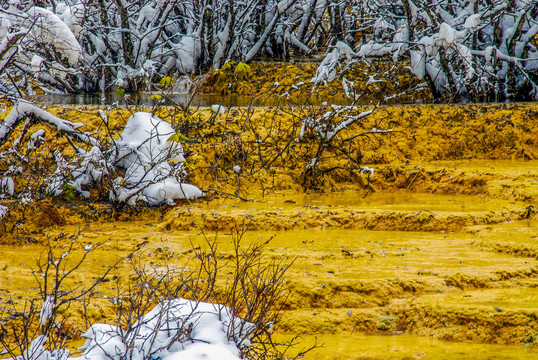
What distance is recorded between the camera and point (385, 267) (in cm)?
489

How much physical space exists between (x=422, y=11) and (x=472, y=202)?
5.86m

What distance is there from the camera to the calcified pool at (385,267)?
12.8ft

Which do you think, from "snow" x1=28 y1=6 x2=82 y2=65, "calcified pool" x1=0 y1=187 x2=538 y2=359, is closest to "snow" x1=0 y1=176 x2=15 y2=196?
"calcified pool" x1=0 y1=187 x2=538 y2=359

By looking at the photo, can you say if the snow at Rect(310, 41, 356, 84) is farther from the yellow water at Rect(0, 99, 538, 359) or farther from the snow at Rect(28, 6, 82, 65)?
the snow at Rect(28, 6, 82, 65)

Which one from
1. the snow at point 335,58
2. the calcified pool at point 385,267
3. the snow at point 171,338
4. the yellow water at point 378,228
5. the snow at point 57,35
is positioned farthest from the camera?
the snow at point 335,58

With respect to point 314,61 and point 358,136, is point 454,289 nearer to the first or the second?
point 358,136

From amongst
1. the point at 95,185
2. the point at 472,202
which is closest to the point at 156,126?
the point at 95,185

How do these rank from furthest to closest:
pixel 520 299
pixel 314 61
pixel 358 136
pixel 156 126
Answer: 1. pixel 314 61
2. pixel 358 136
3. pixel 156 126
4. pixel 520 299

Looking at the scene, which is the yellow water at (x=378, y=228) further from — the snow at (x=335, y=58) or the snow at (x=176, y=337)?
the snow at (x=335, y=58)

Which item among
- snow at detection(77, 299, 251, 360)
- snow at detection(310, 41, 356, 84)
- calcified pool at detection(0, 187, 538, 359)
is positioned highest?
snow at detection(310, 41, 356, 84)

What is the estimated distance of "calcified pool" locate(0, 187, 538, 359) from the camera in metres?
3.92

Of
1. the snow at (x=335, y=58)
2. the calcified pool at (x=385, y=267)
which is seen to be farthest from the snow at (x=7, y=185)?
the snow at (x=335, y=58)

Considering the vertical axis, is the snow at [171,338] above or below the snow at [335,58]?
below

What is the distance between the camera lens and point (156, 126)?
24.4 feet
